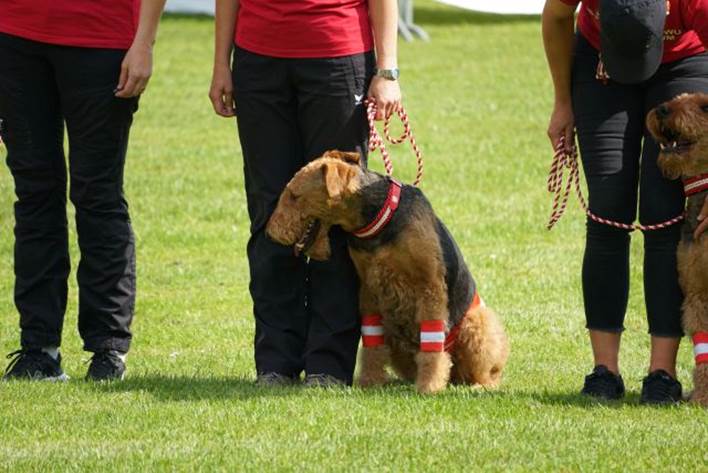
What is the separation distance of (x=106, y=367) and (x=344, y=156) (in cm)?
162

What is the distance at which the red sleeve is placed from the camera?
574 centimetres

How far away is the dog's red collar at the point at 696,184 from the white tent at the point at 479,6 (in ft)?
68.5

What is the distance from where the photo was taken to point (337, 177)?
6.07m

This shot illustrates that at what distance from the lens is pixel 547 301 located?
9.22 m

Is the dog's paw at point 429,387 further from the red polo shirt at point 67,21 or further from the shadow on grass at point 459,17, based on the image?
the shadow on grass at point 459,17

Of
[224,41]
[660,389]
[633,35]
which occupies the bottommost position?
[660,389]

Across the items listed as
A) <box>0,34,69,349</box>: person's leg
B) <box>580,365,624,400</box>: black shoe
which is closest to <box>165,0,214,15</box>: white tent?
<box>0,34,69,349</box>: person's leg

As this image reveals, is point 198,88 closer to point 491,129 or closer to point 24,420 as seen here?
point 491,129

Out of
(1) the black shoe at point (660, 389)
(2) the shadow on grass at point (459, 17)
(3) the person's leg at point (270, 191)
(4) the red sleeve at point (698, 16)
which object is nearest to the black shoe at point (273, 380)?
(3) the person's leg at point (270, 191)

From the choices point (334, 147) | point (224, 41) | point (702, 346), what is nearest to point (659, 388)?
point (702, 346)

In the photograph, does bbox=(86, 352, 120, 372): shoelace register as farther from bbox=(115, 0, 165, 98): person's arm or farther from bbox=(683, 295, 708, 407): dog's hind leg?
bbox=(683, 295, 708, 407): dog's hind leg

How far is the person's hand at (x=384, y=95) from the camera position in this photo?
623cm

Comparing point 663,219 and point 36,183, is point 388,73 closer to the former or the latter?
point 663,219

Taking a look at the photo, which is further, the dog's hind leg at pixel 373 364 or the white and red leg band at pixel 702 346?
the dog's hind leg at pixel 373 364
